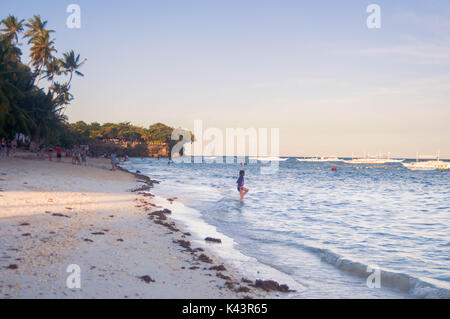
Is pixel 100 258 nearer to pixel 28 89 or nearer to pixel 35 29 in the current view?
pixel 28 89

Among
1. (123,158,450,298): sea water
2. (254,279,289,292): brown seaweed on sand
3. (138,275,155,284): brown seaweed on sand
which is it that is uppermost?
(138,275,155,284): brown seaweed on sand

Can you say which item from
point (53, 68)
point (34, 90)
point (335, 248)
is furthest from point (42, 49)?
point (335, 248)

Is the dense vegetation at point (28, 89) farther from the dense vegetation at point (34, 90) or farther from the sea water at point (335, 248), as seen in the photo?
the sea water at point (335, 248)

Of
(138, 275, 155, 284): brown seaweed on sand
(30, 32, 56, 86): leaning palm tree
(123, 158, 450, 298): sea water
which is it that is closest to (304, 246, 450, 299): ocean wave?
(123, 158, 450, 298): sea water

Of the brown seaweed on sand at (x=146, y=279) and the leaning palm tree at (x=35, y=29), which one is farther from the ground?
the leaning palm tree at (x=35, y=29)

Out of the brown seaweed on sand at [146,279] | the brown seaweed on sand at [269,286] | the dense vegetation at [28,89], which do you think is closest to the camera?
the brown seaweed on sand at [146,279]

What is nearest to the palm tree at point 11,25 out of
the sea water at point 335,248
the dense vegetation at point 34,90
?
the dense vegetation at point 34,90

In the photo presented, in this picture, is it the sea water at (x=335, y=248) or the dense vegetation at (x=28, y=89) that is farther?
the dense vegetation at (x=28, y=89)

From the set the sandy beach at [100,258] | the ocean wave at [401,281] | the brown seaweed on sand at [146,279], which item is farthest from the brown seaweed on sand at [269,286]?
the ocean wave at [401,281]

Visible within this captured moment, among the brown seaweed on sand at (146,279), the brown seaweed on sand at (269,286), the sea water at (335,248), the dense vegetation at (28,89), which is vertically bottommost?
the sea water at (335,248)

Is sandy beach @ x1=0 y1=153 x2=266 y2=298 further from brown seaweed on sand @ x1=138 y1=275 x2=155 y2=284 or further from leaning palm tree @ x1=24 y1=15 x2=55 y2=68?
leaning palm tree @ x1=24 y1=15 x2=55 y2=68

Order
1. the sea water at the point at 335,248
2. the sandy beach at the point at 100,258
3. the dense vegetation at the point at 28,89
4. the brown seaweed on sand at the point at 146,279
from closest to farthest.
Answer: the sandy beach at the point at 100,258, the brown seaweed on sand at the point at 146,279, the sea water at the point at 335,248, the dense vegetation at the point at 28,89
